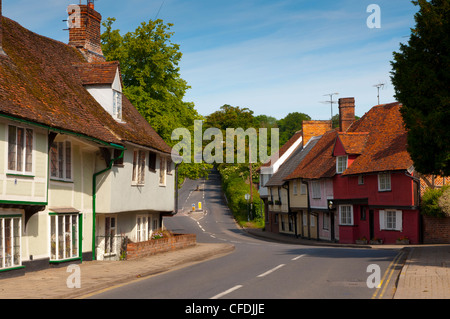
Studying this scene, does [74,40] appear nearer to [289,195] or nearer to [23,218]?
[23,218]

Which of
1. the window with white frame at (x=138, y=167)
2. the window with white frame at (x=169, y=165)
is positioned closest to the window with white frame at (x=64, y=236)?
the window with white frame at (x=138, y=167)

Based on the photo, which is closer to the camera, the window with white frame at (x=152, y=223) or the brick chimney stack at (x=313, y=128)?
the window with white frame at (x=152, y=223)

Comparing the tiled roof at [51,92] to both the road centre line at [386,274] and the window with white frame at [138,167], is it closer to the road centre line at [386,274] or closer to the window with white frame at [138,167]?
the window with white frame at [138,167]

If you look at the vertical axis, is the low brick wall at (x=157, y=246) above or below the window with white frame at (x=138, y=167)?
below

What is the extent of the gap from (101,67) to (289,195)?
32.2m

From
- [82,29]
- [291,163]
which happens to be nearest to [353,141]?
[291,163]

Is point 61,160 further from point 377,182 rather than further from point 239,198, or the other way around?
point 239,198

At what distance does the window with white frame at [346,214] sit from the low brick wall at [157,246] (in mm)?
16512

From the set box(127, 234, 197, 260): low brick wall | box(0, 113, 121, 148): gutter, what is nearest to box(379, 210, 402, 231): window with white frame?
box(127, 234, 197, 260): low brick wall

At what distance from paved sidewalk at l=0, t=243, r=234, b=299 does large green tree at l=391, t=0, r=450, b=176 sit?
403 inches

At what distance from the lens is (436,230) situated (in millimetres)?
A: 37062

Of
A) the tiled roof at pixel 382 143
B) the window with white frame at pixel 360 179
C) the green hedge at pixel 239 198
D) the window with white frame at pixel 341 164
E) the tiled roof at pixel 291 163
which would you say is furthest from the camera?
the green hedge at pixel 239 198

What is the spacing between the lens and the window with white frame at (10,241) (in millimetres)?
17094

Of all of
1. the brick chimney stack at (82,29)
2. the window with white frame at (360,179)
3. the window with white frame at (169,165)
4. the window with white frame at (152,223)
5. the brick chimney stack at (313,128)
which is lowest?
the window with white frame at (152,223)
